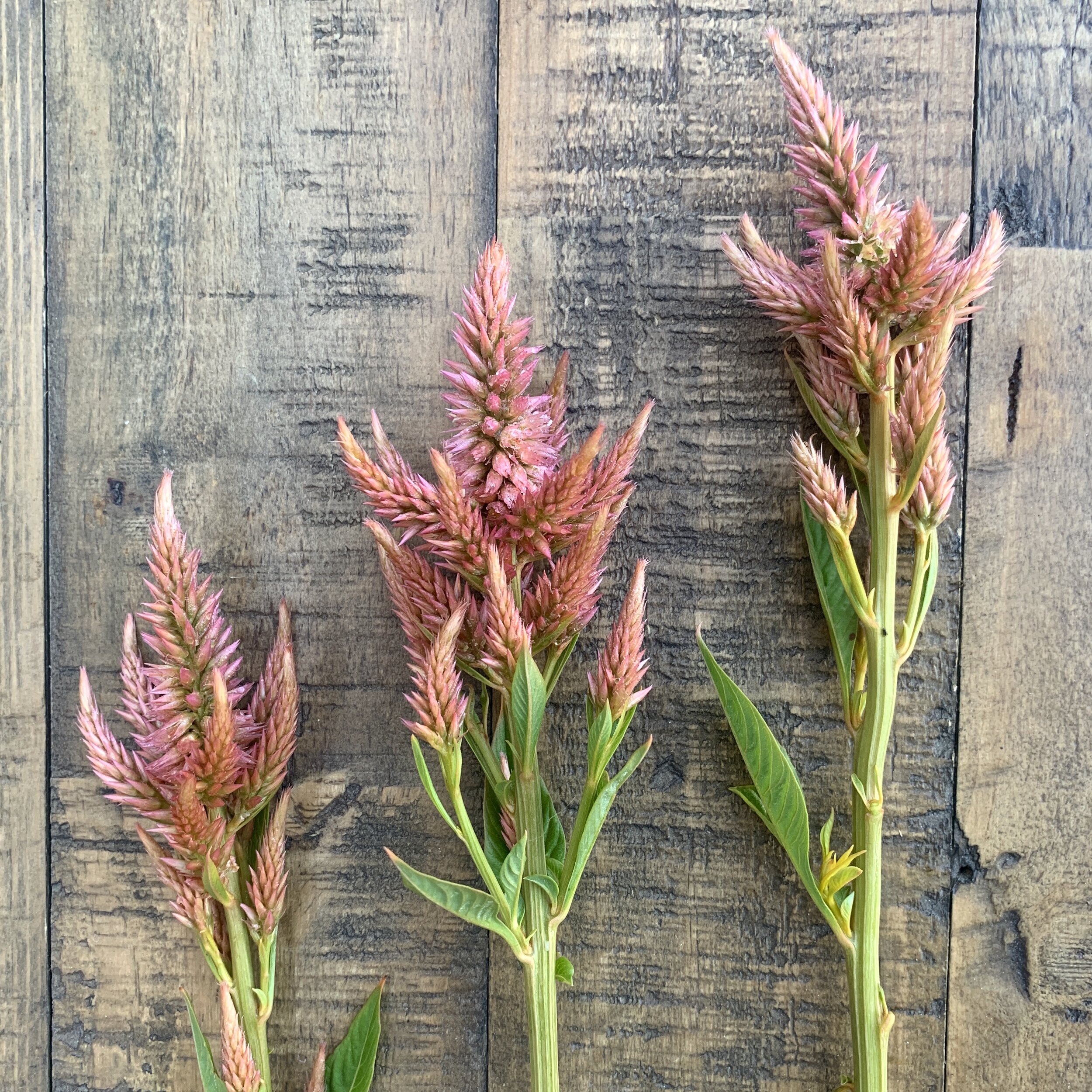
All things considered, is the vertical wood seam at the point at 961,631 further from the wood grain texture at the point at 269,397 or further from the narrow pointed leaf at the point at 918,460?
the wood grain texture at the point at 269,397

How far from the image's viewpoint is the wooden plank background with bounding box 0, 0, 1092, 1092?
0.71m

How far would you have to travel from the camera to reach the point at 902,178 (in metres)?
0.71

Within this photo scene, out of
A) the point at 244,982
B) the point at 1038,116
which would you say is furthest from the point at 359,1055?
the point at 1038,116

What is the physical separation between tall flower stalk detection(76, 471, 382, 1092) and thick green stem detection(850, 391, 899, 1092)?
15.3 inches

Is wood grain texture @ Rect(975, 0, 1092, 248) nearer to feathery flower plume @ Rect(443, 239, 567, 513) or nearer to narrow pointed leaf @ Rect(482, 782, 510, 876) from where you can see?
feathery flower plume @ Rect(443, 239, 567, 513)

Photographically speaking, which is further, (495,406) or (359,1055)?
(359,1055)

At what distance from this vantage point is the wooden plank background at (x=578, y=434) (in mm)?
710

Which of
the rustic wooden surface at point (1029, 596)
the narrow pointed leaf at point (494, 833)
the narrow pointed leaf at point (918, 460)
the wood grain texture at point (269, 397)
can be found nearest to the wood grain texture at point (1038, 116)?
the rustic wooden surface at point (1029, 596)

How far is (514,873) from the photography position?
0.64 m

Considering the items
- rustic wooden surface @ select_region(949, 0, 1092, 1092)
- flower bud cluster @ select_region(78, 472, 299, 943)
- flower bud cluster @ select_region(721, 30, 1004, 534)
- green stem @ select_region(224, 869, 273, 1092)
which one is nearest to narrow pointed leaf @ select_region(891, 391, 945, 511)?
flower bud cluster @ select_region(721, 30, 1004, 534)

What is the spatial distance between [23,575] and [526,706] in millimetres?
465

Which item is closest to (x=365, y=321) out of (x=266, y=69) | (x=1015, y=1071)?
(x=266, y=69)

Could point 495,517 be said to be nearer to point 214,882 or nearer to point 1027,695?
point 214,882

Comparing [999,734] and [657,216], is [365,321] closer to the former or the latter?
[657,216]
